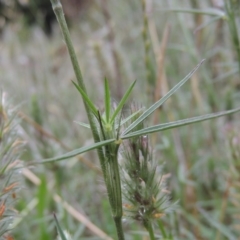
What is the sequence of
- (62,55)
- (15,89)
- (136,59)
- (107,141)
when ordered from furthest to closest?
1. (62,55)
2. (136,59)
3. (15,89)
4. (107,141)

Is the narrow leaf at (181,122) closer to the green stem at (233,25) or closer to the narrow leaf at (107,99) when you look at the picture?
the narrow leaf at (107,99)

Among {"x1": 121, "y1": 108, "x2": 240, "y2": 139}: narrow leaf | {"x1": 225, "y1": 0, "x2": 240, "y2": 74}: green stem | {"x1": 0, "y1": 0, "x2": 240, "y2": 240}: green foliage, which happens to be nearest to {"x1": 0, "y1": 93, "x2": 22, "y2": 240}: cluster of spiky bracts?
{"x1": 0, "y1": 0, "x2": 240, "y2": 240}: green foliage

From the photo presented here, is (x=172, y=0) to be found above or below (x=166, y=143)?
above

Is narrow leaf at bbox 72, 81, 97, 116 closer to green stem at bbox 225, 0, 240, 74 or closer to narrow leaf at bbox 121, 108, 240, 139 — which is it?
narrow leaf at bbox 121, 108, 240, 139

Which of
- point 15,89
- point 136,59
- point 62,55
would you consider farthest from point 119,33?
point 15,89

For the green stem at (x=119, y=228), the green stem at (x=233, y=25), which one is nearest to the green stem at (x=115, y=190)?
the green stem at (x=119, y=228)

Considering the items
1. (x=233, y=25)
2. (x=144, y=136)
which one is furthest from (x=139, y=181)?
(x=233, y=25)

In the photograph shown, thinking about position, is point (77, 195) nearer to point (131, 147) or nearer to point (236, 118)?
point (236, 118)

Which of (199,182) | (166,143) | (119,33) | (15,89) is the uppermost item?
(119,33)
